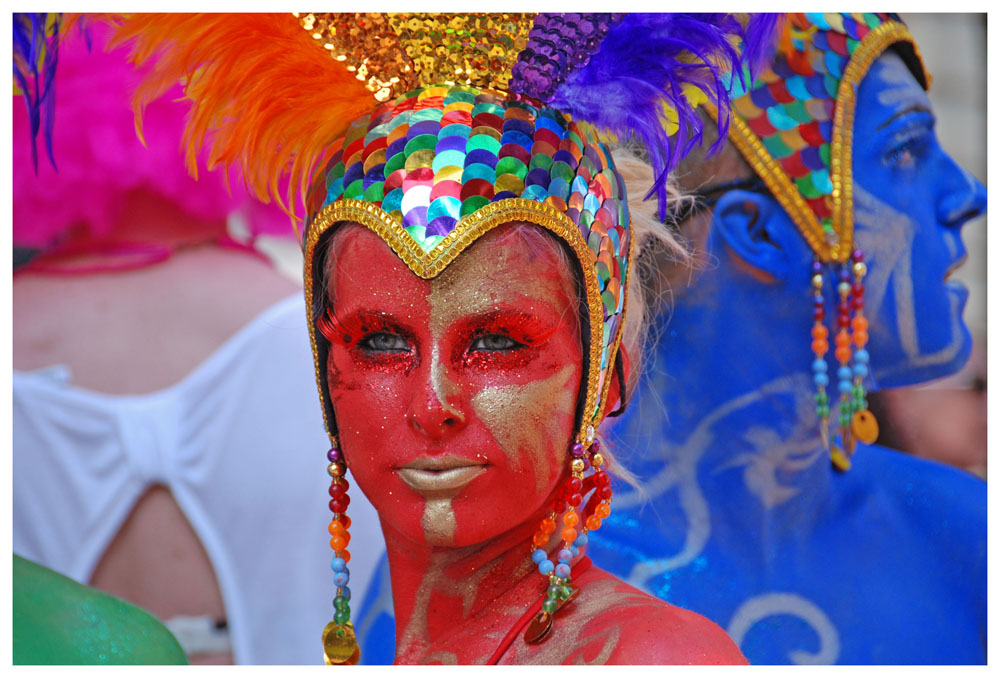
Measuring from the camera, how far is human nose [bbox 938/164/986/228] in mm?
2150

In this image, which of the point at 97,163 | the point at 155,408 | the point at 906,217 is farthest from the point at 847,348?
the point at 97,163

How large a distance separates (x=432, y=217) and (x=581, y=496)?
43 cm

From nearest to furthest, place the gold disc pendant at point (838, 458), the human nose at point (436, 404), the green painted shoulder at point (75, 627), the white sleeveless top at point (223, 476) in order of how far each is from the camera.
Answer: the human nose at point (436, 404)
the green painted shoulder at point (75, 627)
the gold disc pendant at point (838, 458)
the white sleeveless top at point (223, 476)

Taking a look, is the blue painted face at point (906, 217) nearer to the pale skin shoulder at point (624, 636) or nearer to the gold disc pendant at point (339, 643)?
the pale skin shoulder at point (624, 636)

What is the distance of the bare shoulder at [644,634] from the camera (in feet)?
4.71

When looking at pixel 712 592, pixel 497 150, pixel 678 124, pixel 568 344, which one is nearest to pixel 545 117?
pixel 497 150

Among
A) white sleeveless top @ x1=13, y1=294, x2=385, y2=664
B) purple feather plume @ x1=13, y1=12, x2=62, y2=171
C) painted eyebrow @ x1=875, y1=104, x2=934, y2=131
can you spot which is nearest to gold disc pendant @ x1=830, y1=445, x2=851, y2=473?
painted eyebrow @ x1=875, y1=104, x2=934, y2=131

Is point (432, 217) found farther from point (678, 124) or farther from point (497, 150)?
point (678, 124)

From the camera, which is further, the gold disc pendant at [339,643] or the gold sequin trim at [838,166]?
the gold sequin trim at [838,166]

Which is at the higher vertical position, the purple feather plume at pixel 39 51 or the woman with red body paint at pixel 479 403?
the purple feather plume at pixel 39 51

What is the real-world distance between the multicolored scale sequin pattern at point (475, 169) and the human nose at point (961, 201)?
0.87 meters

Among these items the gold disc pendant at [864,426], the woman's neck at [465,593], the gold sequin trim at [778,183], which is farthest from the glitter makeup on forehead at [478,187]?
the gold disc pendant at [864,426]

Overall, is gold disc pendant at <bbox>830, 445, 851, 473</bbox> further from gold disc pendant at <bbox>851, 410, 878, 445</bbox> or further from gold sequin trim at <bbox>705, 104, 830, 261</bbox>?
gold sequin trim at <bbox>705, 104, 830, 261</bbox>

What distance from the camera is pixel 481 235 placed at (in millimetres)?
1460
